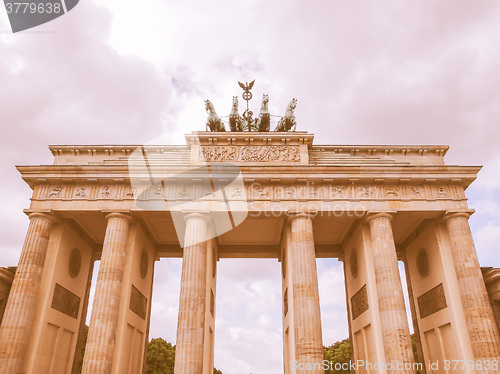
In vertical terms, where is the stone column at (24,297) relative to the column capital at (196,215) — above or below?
Answer: below

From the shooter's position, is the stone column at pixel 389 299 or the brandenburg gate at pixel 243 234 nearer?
the stone column at pixel 389 299

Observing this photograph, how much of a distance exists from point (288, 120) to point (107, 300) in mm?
16355

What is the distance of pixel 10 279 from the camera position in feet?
73.2

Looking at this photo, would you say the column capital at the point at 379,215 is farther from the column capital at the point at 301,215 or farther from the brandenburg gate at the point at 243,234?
the column capital at the point at 301,215

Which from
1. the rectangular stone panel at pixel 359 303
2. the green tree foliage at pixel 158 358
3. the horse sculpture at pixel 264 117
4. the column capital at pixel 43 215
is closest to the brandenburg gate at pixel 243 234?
the column capital at pixel 43 215

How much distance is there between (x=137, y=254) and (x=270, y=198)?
932 cm

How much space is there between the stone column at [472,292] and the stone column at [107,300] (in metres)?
18.8

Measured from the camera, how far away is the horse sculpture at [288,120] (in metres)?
27.0

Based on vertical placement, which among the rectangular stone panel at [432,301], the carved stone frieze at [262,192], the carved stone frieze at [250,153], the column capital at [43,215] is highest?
the carved stone frieze at [250,153]

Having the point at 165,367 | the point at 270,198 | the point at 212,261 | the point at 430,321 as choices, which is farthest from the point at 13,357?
the point at 165,367

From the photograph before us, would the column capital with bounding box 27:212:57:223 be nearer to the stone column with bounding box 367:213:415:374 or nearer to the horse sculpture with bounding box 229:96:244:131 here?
the horse sculpture with bounding box 229:96:244:131

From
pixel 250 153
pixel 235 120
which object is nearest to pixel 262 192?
pixel 250 153

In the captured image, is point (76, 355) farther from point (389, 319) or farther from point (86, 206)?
point (389, 319)

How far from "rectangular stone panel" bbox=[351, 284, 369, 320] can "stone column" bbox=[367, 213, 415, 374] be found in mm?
2479
